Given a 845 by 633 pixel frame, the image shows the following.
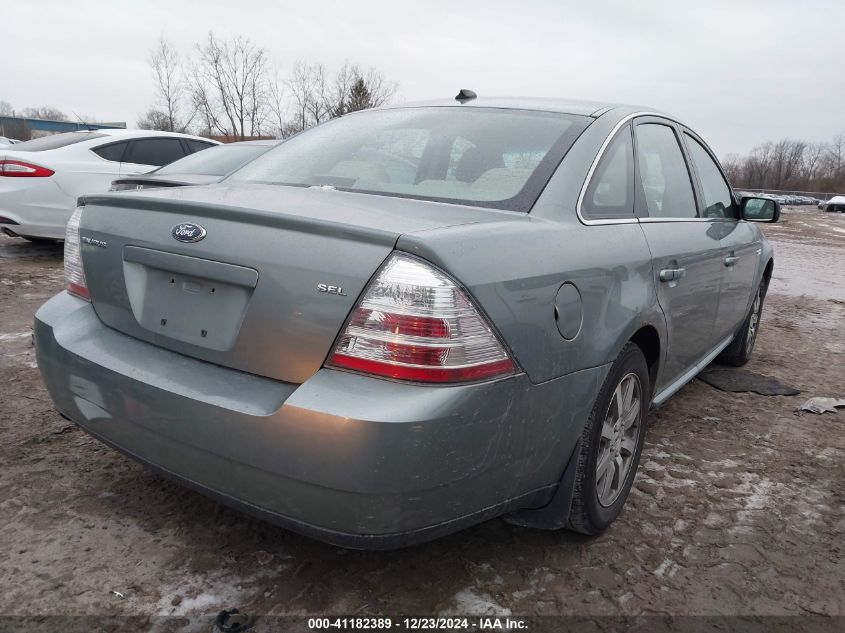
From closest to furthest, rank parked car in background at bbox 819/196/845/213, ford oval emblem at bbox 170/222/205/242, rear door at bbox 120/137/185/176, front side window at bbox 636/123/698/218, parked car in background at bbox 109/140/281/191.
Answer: ford oval emblem at bbox 170/222/205/242, front side window at bbox 636/123/698/218, parked car in background at bbox 109/140/281/191, rear door at bbox 120/137/185/176, parked car in background at bbox 819/196/845/213

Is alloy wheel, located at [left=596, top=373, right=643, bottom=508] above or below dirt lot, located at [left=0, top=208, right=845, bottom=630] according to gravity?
above

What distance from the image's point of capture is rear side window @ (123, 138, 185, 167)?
7.91m

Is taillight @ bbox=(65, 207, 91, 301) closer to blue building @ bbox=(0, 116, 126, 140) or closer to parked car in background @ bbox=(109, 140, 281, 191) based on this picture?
parked car in background @ bbox=(109, 140, 281, 191)

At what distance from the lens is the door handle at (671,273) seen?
2.56 metres

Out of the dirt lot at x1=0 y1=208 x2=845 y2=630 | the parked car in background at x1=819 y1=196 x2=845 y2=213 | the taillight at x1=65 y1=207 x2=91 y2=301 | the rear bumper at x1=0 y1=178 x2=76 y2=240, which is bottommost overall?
the parked car in background at x1=819 y1=196 x2=845 y2=213

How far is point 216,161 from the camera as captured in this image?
6.50 metres

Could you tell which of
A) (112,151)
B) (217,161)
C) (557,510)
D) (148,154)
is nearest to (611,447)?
(557,510)

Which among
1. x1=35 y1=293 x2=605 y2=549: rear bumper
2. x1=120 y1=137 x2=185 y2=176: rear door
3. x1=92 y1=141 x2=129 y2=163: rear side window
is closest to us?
x1=35 y1=293 x2=605 y2=549: rear bumper

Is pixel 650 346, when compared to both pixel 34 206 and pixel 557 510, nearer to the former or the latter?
pixel 557 510

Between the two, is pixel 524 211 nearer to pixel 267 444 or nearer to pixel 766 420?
pixel 267 444

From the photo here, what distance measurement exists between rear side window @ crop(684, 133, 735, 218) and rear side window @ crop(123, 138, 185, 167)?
21.4 feet

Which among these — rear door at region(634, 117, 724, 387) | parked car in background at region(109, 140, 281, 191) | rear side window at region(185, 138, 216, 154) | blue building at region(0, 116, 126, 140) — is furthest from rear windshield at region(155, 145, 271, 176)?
blue building at region(0, 116, 126, 140)

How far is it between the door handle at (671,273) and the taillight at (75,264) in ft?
6.68

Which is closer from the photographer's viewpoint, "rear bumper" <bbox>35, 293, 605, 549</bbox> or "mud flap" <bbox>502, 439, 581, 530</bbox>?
"rear bumper" <bbox>35, 293, 605, 549</bbox>
